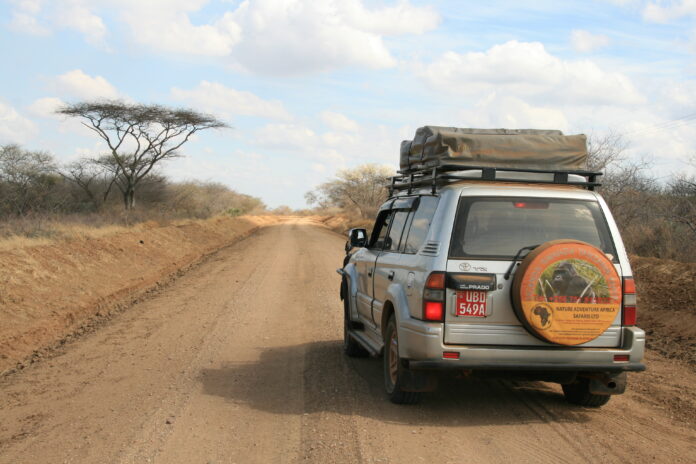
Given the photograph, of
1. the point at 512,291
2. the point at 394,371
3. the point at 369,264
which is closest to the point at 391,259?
the point at 369,264

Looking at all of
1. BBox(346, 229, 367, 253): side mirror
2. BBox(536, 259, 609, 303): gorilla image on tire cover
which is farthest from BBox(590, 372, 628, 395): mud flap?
BBox(346, 229, 367, 253): side mirror

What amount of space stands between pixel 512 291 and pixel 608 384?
4.22ft

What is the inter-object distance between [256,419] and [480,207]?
254 centimetres

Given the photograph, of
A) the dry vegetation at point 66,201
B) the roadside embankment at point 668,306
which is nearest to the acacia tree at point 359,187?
the dry vegetation at point 66,201

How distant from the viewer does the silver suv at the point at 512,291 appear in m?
5.36

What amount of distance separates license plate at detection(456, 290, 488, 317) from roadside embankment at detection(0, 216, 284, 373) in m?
5.66

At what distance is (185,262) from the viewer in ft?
72.5

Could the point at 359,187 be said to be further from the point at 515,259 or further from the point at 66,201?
the point at 515,259

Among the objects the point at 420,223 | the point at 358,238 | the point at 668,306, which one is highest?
the point at 420,223

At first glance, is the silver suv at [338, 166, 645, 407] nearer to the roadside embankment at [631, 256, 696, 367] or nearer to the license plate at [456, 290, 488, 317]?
the license plate at [456, 290, 488, 317]

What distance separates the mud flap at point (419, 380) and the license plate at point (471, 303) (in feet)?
2.36

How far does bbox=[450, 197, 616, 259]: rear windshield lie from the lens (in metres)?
5.57

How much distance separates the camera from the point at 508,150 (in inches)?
245

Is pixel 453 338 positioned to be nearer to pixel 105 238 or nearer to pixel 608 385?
pixel 608 385
